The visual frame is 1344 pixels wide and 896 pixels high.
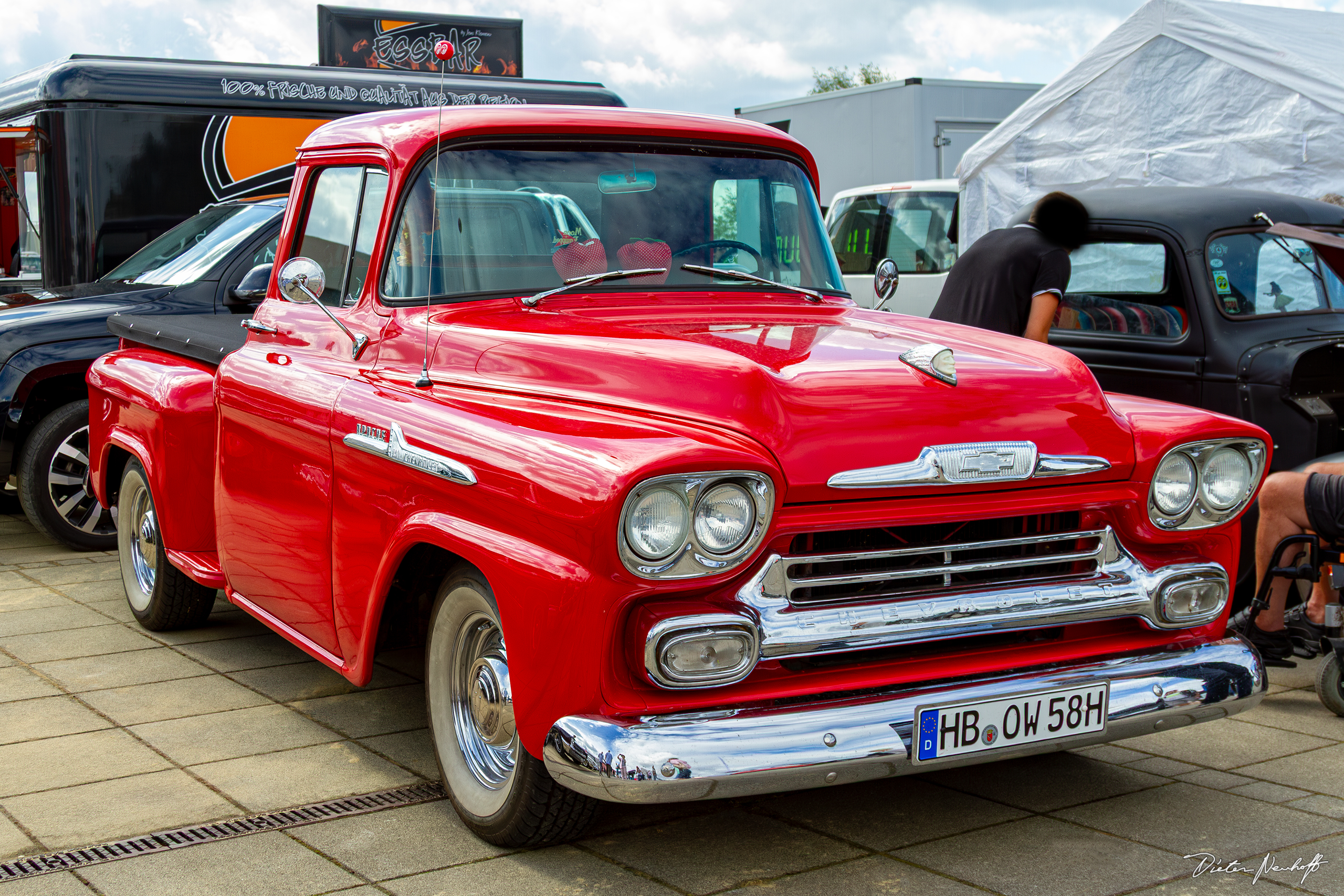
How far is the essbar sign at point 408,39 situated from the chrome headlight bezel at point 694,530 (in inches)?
531

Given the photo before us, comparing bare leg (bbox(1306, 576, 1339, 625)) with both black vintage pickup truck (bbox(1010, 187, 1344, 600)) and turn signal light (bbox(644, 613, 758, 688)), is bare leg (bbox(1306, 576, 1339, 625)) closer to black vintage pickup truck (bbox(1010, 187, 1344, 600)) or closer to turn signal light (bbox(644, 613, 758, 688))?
black vintage pickup truck (bbox(1010, 187, 1344, 600))

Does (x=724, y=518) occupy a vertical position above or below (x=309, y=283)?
below

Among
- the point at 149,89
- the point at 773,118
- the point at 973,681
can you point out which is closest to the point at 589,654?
the point at 973,681

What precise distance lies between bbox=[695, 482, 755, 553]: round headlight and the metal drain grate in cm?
145

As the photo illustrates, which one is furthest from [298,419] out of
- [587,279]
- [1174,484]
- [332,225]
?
[1174,484]

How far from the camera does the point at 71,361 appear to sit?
7863 millimetres

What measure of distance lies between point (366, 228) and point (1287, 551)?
Answer: 3.44 meters

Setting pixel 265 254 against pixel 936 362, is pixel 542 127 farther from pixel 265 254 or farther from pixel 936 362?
pixel 265 254

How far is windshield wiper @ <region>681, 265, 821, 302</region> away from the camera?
4.39 metres

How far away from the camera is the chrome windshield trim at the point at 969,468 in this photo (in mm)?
3203

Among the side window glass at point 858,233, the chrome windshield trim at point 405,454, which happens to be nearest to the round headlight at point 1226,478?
the chrome windshield trim at point 405,454

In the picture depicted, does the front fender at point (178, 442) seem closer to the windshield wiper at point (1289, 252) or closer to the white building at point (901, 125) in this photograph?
the windshield wiper at point (1289, 252)

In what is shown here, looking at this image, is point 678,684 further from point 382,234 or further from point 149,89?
point 149,89

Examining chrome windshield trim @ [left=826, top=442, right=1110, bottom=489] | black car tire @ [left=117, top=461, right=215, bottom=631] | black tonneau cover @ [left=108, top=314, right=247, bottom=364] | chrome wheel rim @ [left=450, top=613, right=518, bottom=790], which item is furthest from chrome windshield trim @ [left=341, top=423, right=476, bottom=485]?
black car tire @ [left=117, top=461, right=215, bottom=631]
